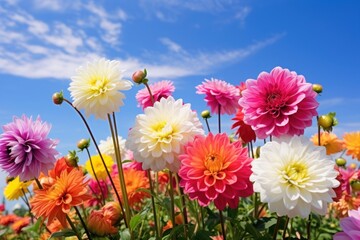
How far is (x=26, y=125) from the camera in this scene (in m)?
1.71

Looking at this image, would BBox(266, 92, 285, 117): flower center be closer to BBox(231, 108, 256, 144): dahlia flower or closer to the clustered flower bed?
the clustered flower bed

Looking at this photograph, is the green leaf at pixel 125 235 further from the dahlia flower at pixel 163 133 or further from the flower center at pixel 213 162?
the flower center at pixel 213 162

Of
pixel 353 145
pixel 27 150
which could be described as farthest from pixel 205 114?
pixel 353 145

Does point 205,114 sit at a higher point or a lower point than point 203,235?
higher

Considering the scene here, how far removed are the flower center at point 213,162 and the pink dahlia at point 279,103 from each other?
15cm

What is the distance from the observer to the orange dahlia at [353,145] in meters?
3.52

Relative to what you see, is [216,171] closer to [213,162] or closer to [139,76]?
[213,162]

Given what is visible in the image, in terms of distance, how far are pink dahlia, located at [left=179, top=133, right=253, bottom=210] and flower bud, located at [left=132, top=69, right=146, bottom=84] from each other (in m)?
0.48

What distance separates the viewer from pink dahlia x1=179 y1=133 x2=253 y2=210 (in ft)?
4.48

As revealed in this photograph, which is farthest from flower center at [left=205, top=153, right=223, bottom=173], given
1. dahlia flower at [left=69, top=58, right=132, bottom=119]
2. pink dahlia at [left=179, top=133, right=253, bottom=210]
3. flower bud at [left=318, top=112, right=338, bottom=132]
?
flower bud at [left=318, top=112, right=338, bottom=132]

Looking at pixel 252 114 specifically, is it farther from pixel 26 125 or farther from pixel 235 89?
pixel 26 125

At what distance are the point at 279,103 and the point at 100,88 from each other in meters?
0.68

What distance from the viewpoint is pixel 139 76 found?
1.78 m

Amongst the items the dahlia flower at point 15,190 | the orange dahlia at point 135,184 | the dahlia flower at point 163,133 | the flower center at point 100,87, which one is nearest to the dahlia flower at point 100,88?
the flower center at point 100,87
